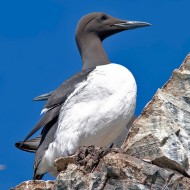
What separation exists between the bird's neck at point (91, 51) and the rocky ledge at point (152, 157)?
3492mm

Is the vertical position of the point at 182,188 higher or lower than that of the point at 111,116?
lower

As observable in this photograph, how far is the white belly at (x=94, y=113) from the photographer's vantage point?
38.8 ft

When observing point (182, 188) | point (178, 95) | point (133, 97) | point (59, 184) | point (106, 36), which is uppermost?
point (106, 36)

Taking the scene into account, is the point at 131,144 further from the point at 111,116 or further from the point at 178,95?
the point at 111,116

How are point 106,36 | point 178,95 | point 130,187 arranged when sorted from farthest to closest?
point 106,36
point 178,95
point 130,187

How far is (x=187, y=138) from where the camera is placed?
9.96 metres

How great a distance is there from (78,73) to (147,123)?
8.86ft

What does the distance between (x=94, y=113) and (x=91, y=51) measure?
8.34 feet

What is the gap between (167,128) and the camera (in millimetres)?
9945

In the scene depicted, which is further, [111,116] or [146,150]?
[111,116]

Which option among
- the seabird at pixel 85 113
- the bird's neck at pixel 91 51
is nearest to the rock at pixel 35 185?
the seabird at pixel 85 113

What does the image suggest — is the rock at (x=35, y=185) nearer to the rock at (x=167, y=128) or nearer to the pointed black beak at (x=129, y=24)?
the rock at (x=167, y=128)

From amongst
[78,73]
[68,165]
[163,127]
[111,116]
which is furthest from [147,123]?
[78,73]

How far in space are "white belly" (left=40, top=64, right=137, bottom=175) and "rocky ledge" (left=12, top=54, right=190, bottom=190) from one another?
55.6 inches
